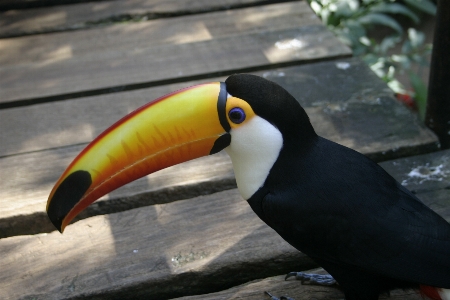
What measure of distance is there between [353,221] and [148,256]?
0.78m

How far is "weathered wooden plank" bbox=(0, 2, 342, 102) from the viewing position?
3141mm

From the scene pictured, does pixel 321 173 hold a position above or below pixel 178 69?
above

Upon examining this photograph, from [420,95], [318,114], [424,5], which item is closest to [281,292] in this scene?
[318,114]

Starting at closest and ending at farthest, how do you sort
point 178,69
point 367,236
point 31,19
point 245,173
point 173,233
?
1. point 367,236
2. point 245,173
3. point 173,233
4. point 178,69
5. point 31,19

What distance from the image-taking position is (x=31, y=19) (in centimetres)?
370

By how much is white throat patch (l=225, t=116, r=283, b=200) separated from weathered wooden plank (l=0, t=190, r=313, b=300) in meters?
0.31

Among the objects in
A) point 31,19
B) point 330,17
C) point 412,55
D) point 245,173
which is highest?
point 245,173

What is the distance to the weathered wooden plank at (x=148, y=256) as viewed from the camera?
2107mm

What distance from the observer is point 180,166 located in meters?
2.59

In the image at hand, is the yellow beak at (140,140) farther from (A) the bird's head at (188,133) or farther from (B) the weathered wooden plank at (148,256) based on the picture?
(B) the weathered wooden plank at (148,256)

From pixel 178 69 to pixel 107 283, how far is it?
4.68ft

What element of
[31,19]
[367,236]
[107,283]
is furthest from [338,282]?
[31,19]

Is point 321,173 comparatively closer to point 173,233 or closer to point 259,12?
point 173,233

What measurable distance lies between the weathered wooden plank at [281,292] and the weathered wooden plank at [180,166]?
1.70ft
